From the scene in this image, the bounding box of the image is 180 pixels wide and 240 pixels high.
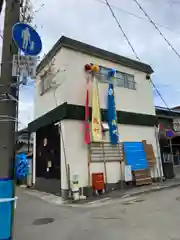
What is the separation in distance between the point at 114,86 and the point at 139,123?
2.39 m

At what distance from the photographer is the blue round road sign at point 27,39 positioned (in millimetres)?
3547

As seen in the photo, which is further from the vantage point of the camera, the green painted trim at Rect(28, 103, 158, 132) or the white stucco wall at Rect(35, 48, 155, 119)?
the white stucco wall at Rect(35, 48, 155, 119)

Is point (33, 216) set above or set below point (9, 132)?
below

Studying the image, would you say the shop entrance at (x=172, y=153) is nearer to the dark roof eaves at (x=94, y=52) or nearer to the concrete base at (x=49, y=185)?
the dark roof eaves at (x=94, y=52)

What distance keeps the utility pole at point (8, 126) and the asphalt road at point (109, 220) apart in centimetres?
242

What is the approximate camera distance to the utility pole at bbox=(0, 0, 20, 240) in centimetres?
318

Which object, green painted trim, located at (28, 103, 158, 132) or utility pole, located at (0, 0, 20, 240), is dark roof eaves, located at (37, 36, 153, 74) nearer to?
green painted trim, located at (28, 103, 158, 132)

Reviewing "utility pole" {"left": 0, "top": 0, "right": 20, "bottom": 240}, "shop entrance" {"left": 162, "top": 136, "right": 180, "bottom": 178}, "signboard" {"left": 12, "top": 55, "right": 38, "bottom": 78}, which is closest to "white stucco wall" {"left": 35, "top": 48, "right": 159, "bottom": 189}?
"shop entrance" {"left": 162, "top": 136, "right": 180, "bottom": 178}

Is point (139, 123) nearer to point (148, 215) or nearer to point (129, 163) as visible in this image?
point (129, 163)

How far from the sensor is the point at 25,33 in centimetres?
362

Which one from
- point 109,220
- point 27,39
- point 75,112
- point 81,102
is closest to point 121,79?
point 81,102

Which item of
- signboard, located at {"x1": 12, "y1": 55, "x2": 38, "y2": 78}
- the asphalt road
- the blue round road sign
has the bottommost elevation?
the asphalt road

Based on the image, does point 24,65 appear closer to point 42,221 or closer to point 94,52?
point 42,221

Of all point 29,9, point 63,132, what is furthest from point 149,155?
point 29,9
